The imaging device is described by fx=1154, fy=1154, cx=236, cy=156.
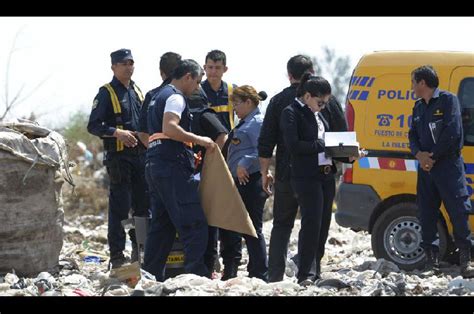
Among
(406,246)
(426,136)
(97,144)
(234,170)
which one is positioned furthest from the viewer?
(97,144)

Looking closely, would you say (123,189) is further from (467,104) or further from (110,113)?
(467,104)

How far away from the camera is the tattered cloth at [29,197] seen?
1000 centimetres

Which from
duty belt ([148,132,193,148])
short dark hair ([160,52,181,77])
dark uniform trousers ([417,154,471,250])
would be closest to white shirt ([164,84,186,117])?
duty belt ([148,132,193,148])

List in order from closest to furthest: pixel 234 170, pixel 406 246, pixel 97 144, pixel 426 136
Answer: pixel 234 170, pixel 426 136, pixel 406 246, pixel 97 144

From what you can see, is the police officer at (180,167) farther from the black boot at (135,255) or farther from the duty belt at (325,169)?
the black boot at (135,255)

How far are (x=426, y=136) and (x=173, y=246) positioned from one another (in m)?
2.73

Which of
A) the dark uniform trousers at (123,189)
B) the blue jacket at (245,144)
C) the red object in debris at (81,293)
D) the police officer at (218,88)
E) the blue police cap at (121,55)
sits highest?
the blue police cap at (121,55)

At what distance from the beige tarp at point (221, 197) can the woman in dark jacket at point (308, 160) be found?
0.50 m

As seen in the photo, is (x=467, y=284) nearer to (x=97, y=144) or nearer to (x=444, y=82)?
(x=444, y=82)

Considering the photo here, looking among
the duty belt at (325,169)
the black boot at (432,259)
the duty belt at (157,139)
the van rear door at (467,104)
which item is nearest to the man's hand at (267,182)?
the duty belt at (325,169)

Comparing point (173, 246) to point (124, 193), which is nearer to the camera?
point (173, 246)

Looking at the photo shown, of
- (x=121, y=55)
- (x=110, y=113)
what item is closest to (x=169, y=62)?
(x=121, y=55)

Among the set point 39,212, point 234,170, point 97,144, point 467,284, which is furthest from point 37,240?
point 97,144

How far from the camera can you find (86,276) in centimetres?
1055
